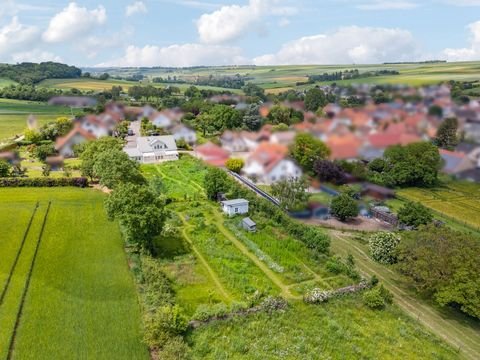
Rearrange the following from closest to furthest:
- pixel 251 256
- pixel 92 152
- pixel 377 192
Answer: pixel 251 256
pixel 377 192
pixel 92 152

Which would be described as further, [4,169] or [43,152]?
[43,152]

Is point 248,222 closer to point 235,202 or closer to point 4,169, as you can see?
point 235,202

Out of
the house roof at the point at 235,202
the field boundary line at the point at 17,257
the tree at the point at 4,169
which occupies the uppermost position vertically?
the tree at the point at 4,169

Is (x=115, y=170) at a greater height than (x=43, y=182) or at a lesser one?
greater

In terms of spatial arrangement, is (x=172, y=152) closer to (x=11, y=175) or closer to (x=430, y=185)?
(x=11, y=175)

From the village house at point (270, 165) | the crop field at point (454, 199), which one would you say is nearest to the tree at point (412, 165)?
the crop field at point (454, 199)

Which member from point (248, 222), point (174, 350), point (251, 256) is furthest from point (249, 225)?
point (174, 350)

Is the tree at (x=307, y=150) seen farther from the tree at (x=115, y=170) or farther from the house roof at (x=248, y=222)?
the tree at (x=115, y=170)
